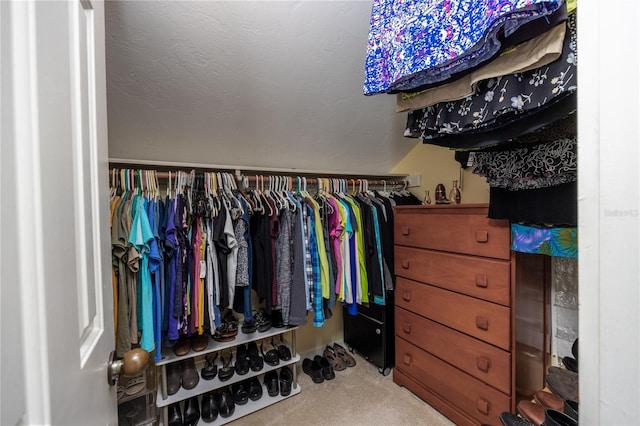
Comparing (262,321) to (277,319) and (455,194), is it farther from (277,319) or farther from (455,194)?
(455,194)

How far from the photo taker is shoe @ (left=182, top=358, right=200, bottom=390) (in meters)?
1.57

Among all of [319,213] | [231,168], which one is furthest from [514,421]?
[231,168]

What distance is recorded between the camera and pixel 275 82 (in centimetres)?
153

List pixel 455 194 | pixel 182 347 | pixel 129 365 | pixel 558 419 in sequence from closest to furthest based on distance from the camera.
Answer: pixel 129 365, pixel 558 419, pixel 182 347, pixel 455 194

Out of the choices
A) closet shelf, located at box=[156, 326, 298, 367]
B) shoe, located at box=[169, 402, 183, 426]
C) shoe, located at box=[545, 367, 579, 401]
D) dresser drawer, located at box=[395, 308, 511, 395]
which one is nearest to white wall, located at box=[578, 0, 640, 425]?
shoe, located at box=[545, 367, 579, 401]

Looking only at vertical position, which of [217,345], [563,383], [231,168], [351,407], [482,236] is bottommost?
[351,407]

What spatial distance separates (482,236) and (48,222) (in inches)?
60.8

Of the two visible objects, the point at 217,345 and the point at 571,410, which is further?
the point at 217,345

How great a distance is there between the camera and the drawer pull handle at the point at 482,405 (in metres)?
1.33

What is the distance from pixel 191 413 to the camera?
155 centimetres

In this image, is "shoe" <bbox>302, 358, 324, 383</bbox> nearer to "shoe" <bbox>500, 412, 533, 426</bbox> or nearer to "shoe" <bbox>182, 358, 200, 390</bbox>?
"shoe" <bbox>182, 358, 200, 390</bbox>

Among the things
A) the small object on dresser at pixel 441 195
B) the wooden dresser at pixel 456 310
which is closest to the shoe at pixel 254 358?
the wooden dresser at pixel 456 310

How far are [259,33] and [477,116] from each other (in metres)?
1.12

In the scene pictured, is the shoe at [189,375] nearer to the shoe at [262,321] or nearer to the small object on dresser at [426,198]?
the shoe at [262,321]
